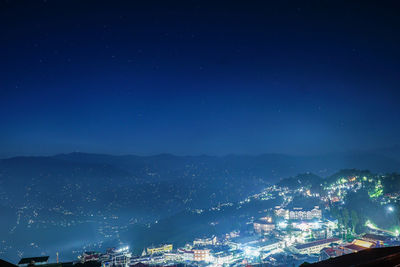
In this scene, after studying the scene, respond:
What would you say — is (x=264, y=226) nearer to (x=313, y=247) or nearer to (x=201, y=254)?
(x=201, y=254)

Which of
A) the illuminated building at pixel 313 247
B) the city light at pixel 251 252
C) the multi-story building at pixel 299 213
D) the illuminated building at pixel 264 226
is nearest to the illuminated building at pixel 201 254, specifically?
the city light at pixel 251 252

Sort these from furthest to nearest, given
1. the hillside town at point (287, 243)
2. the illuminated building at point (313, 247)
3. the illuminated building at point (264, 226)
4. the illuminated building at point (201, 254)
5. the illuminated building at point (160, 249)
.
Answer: the illuminated building at point (264, 226) < the illuminated building at point (160, 249) < the illuminated building at point (201, 254) < the illuminated building at point (313, 247) < the hillside town at point (287, 243)

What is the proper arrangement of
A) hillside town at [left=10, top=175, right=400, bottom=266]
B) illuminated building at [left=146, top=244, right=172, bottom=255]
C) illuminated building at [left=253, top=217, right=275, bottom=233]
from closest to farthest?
hillside town at [left=10, top=175, right=400, bottom=266] → illuminated building at [left=146, top=244, right=172, bottom=255] → illuminated building at [left=253, top=217, right=275, bottom=233]

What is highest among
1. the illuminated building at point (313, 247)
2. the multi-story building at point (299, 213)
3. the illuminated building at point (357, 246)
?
the illuminated building at point (357, 246)

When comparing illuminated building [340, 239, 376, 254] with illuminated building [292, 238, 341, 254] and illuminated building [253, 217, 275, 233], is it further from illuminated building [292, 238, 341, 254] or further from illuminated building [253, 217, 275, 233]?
illuminated building [253, 217, 275, 233]

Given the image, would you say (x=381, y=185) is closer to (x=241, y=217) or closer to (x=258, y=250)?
(x=258, y=250)

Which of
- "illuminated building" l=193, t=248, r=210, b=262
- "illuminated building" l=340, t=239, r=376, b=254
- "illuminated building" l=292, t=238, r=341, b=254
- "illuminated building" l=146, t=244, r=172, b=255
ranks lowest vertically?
"illuminated building" l=146, t=244, r=172, b=255

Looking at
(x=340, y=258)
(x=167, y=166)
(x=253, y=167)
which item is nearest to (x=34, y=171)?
(x=167, y=166)

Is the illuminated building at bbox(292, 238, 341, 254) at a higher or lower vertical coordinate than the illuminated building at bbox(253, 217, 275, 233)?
higher

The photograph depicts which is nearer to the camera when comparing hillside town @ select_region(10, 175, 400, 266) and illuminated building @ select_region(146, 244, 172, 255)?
hillside town @ select_region(10, 175, 400, 266)

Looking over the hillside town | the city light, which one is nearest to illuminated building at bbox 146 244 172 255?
the hillside town

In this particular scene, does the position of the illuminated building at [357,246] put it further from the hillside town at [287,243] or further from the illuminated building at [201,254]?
the illuminated building at [201,254]
